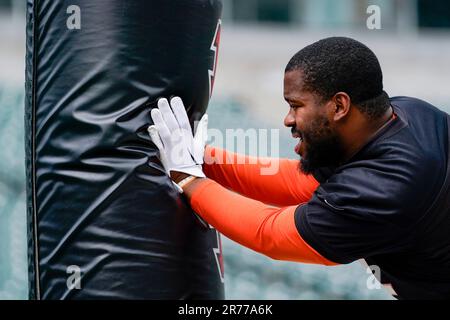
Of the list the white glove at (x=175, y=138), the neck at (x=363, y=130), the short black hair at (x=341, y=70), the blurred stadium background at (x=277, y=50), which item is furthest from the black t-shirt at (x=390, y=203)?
the blurred stadium background at (x=277, y=50)

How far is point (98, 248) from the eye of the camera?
1.93 m

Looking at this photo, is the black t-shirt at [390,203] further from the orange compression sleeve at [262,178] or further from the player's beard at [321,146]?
the orange compression sleeve at [262,178]

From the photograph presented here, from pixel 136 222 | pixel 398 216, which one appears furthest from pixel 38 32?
pixel 398 216

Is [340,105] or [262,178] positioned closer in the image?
[340,105]

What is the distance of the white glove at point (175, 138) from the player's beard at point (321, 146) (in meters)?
0.31

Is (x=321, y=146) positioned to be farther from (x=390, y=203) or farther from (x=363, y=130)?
(x=390, y=203)

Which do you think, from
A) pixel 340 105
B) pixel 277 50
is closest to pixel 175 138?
pixel 340 105

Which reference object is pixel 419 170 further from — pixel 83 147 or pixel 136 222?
pixel 83 147

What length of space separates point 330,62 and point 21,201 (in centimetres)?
408

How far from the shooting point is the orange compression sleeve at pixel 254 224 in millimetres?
1987

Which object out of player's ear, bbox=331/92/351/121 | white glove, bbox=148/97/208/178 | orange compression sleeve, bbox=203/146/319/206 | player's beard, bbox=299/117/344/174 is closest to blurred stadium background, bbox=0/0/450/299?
orange compression sleeve, bbox=203/146/319/206

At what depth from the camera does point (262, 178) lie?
247 centimetres

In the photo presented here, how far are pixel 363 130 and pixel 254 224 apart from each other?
1.32ft

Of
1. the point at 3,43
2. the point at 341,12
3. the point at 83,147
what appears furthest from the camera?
the point at 341,12
